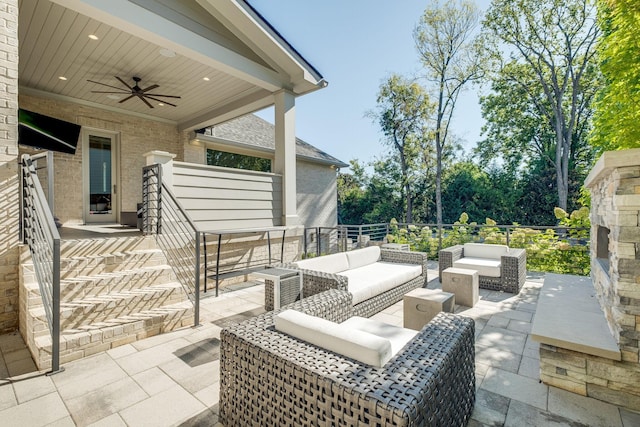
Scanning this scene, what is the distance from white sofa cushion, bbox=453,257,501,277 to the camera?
490cm

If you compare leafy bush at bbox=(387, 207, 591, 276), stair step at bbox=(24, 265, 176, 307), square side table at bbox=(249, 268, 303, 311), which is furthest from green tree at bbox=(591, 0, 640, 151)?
stair step at bbox=(24, 265, 176, 307)

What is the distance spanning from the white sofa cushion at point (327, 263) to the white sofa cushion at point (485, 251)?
2.71m

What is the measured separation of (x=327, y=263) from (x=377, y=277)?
710mm

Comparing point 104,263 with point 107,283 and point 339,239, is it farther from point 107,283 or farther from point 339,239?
point 339,239

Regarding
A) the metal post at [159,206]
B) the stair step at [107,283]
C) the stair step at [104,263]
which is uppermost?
the metal post at [159,206]

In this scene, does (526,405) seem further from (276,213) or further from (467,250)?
(276,213)

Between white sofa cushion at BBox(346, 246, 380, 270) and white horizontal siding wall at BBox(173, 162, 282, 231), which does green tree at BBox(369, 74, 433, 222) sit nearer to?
white horizontal siding wall at BBox(173, 162, 282, 231)

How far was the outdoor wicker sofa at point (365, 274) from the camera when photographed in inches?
137

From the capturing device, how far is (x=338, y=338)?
63.8 inches

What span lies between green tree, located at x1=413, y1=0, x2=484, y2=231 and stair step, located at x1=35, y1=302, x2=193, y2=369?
12.6 meters

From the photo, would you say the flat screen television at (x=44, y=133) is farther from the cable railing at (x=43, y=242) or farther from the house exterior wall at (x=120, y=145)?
the cable railing at (x=43, y=242)

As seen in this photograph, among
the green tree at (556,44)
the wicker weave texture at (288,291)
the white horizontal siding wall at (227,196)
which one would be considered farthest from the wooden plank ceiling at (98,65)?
the green tree at (556,44)

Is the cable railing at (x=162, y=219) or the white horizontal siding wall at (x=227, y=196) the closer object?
the cable railing at (x=162, y=219)

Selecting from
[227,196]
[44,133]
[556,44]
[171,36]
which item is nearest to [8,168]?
[44,133]
